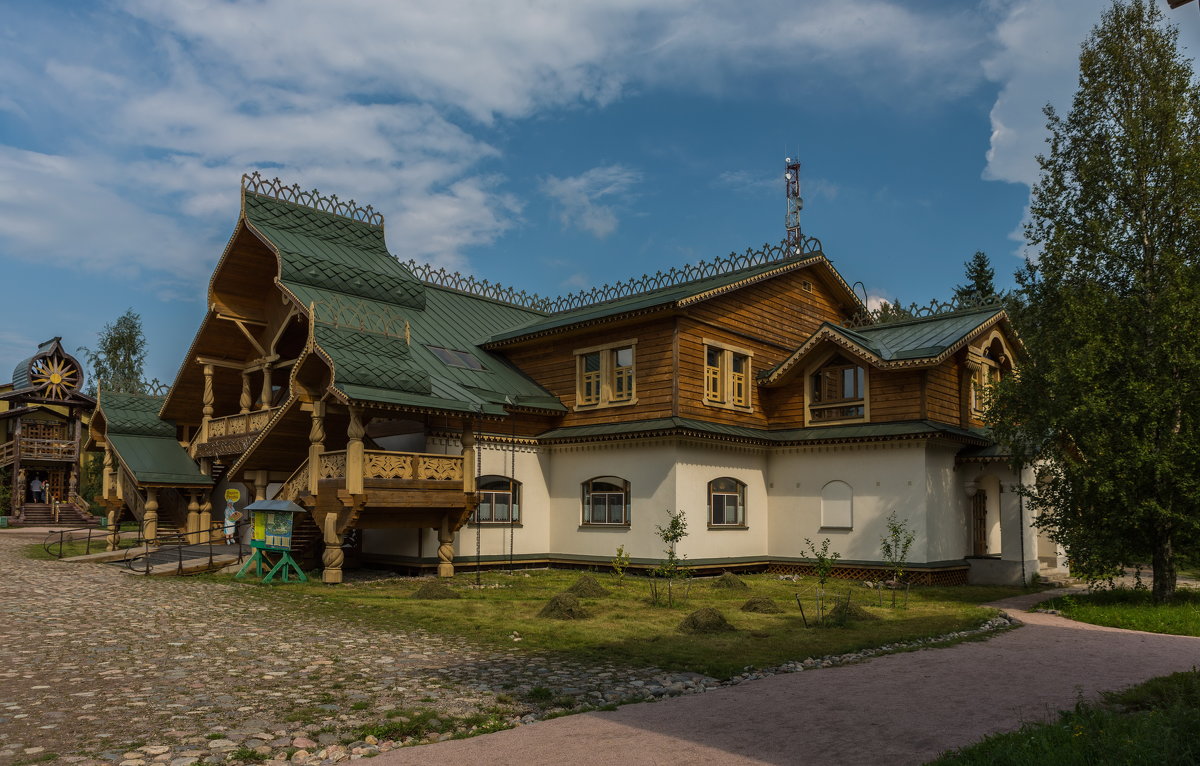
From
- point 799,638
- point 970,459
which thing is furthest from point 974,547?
point 799,638

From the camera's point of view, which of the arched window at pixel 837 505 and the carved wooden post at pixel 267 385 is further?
the carved wooden post at pixel 267 385

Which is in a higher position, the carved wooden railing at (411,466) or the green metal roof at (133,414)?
the green metal roof at (133,414)

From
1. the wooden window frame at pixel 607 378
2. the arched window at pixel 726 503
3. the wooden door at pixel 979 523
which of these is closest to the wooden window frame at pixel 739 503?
the arched window at pixel 726 503

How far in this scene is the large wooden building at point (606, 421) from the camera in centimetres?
2089

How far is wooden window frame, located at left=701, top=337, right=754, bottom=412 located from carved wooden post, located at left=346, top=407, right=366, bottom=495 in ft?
29.6

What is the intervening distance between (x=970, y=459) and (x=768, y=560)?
5945mm

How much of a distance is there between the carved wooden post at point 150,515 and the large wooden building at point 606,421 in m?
0.08

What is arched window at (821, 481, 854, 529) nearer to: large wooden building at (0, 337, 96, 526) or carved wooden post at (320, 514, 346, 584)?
carved wooden post at (320, 514, 346, 584)

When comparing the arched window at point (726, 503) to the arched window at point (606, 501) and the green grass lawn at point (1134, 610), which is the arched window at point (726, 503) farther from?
the green grass lawn at point (1134, 610)

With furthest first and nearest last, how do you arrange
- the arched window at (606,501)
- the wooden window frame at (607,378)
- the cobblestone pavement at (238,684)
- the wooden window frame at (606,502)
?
1. the wooden window frame at (607,378)
2. the arched window at (606,501)
3. the wooden window frame at (606,502)
4. the cobblestone pavement at (238,684)

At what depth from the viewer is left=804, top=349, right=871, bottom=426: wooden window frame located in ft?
75.6

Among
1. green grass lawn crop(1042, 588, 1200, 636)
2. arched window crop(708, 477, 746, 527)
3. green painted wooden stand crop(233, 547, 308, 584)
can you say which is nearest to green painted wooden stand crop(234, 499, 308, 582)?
green painted wooden stand crop(233, 547, 308, 584)

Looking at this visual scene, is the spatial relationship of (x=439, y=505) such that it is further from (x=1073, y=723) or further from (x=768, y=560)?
(x=1073, y=723)

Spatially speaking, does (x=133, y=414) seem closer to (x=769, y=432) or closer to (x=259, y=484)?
(x=259, y=484)
